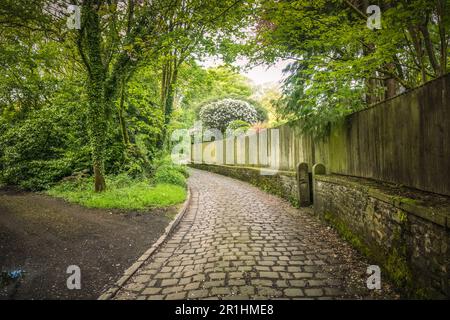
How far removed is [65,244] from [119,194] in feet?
11.3

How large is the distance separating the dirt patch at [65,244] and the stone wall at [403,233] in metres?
3.69

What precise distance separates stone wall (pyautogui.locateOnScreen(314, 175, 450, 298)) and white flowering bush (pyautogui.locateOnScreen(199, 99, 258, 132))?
16361mm

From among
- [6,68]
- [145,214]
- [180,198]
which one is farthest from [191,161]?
[145,214]

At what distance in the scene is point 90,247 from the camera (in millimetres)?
4594

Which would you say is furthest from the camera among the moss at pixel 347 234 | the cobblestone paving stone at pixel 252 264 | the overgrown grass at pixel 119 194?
the overgrown grass at pixel 119 194

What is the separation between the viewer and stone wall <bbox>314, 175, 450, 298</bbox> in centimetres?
246

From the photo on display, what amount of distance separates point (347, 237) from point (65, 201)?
7.55 m

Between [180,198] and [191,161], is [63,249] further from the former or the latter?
[191,161]

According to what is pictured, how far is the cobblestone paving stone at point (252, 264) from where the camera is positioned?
3176 millimetres

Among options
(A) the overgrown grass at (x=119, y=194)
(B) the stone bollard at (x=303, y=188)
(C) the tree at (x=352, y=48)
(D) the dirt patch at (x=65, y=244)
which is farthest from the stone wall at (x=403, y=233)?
(A) the overgrown grass at (x=119, y=194)

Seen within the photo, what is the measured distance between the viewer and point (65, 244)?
4.60 meters

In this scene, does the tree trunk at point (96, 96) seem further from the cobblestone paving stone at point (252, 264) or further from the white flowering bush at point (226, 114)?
the white flowering bush at point (226, 114)

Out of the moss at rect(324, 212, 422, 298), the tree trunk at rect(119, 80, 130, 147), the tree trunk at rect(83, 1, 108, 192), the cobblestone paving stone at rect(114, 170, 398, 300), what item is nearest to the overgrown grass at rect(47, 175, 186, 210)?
the tree trunk at rect(83, 1, 108, 192)

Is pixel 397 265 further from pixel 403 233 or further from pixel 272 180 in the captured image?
pixel 272 180
